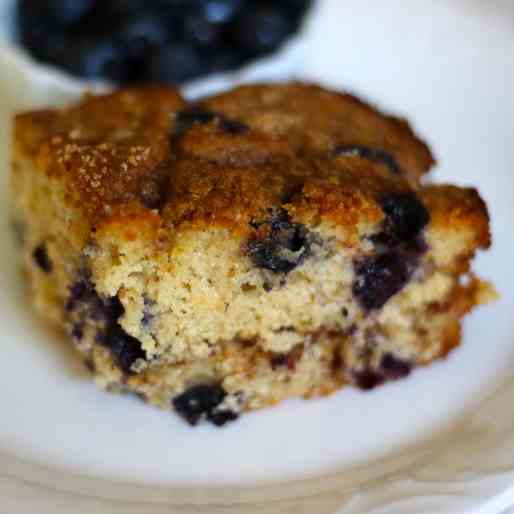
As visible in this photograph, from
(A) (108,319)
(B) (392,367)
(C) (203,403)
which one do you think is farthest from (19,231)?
(B) (392,367)

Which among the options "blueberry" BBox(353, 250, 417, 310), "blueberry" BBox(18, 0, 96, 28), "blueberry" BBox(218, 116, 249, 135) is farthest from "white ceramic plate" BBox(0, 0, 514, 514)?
"blueberry" BBox(218, 116, 249, 135)

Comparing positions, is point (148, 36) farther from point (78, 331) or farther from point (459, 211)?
point (459, 211)

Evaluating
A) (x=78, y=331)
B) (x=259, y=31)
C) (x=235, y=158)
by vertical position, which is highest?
(x=259, y=31)

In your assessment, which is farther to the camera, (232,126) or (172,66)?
(172,66)

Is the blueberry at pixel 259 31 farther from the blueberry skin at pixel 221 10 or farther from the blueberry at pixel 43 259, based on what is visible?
the blueberry at pixel 43 259

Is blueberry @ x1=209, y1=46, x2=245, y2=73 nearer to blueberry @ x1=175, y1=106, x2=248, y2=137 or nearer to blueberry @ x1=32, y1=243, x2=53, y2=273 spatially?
blueberry @ x1=175, y1=106, x2=248, y2=137

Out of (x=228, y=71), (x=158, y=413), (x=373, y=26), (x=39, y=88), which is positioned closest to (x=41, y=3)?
(x=39, y=88)

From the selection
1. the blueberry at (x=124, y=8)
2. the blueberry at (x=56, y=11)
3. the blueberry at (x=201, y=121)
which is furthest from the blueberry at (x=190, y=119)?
the blueberry at (x=56, y=11)
